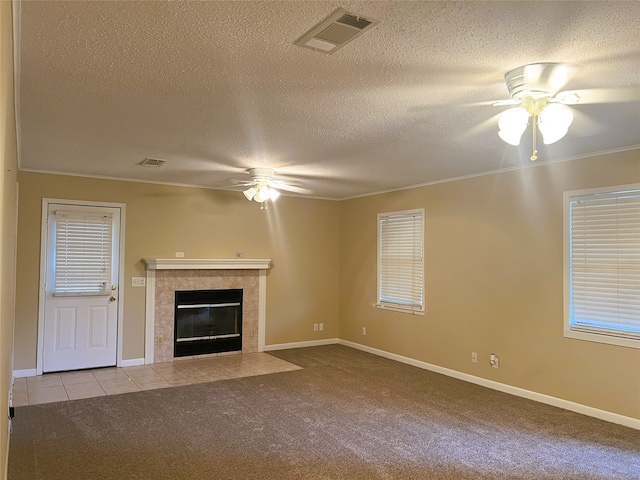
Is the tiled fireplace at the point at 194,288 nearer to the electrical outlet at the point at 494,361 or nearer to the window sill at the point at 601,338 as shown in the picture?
the electrical outlet at the point at 494,361

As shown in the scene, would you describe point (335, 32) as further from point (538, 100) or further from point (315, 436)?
point (315, 436)

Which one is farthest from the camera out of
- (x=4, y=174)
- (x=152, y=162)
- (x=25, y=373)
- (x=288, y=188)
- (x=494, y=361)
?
(x=288, y=188)

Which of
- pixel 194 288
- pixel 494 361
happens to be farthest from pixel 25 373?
pixel 494 361

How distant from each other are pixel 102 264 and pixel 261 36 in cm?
476

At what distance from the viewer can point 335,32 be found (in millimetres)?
2068

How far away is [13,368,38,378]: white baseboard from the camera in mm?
5352

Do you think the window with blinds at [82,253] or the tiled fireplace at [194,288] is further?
the tiled fireplace at [194,288]

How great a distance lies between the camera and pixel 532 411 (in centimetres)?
438

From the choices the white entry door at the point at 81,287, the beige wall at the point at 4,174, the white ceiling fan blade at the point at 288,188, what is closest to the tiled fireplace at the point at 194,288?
the white entry door at the point at 81,287

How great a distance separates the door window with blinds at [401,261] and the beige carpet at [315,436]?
4.75ft

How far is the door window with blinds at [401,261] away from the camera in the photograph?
20.5 feet

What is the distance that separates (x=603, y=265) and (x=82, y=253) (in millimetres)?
5816

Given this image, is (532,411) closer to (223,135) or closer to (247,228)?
(223,135)

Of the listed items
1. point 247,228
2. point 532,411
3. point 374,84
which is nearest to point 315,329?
point 247,228
